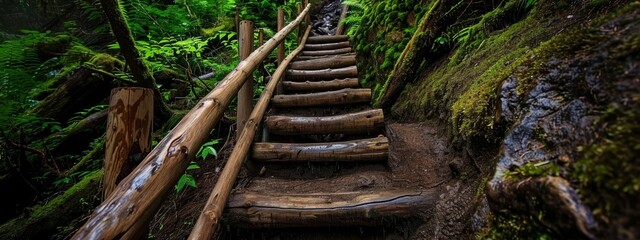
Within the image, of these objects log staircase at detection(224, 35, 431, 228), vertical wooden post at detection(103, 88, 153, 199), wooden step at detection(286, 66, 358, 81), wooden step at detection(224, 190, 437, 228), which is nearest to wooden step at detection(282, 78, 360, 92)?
log staircase at detection(224, 35, 431, 228)

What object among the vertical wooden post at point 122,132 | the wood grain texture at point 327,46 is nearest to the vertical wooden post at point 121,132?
the vertical wooden post at point 122,132

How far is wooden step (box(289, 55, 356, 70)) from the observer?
4.79 meters

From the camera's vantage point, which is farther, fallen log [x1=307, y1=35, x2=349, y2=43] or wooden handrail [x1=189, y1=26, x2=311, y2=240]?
fallen log [x1=307, y1=35, x2=349, y2=43]

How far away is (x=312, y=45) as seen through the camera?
618 cm

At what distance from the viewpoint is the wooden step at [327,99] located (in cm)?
345

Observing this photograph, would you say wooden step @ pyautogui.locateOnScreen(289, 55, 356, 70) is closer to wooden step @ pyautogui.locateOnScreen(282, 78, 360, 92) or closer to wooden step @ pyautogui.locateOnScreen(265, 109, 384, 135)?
wooden step @ pyautogui.locateOnScreen(282, 78, 360, 92)

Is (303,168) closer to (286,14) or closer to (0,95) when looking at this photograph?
(0,95)

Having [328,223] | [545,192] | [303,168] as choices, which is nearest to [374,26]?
[303,168]

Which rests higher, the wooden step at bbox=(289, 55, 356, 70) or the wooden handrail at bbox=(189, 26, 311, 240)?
the wooden step at bbox=(289, 55, 356, 70)

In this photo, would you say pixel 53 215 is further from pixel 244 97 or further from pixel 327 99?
pixel 327 99

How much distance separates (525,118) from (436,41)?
2.42 m

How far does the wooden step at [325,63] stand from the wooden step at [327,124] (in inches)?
79.9

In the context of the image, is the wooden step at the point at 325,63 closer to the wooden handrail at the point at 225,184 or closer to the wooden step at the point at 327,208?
the wooden handrail at the point at 225,184

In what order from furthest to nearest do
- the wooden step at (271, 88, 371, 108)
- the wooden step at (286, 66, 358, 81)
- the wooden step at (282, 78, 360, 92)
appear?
the wooden step at (286, 66, 358, 81) < the wooden step at (282, 78, 360, 92) < the wooden step at (271, 88, 371, 108)
